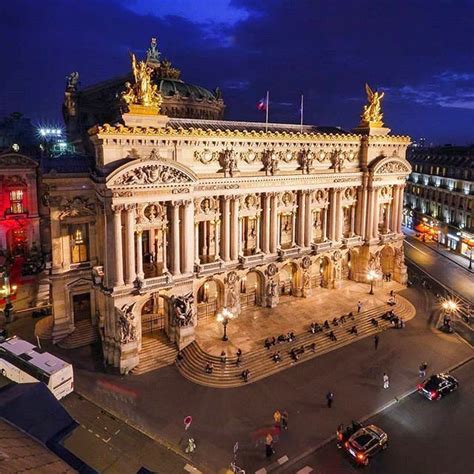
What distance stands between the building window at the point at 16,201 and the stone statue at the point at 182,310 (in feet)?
107

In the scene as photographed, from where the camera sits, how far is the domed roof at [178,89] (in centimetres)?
6525

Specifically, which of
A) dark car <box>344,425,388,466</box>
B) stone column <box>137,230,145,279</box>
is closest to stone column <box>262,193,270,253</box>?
stone column <box>137,230,145,279</box>

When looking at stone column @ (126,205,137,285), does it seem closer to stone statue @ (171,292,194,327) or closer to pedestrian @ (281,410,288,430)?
stone statue @ (171,292,194,327)

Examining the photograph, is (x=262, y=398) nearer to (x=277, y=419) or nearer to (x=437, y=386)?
(x=277, y=419)

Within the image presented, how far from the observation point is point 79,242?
4362 centimetres

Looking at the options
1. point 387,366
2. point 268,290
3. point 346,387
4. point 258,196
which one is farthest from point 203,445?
point 258,196

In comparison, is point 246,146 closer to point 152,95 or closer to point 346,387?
point 152,95

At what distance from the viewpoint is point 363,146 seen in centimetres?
5662

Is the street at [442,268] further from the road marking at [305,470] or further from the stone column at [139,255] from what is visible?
the stone column at [139,255]

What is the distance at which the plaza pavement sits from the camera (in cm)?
3147

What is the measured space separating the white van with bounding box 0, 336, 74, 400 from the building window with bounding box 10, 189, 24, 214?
3008 centimetres

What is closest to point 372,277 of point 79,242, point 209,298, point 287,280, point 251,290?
point 287,280

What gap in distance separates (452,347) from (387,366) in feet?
27.9

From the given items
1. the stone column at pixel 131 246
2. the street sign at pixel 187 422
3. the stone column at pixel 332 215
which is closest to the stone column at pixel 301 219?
the stone column at pixel 332 215
